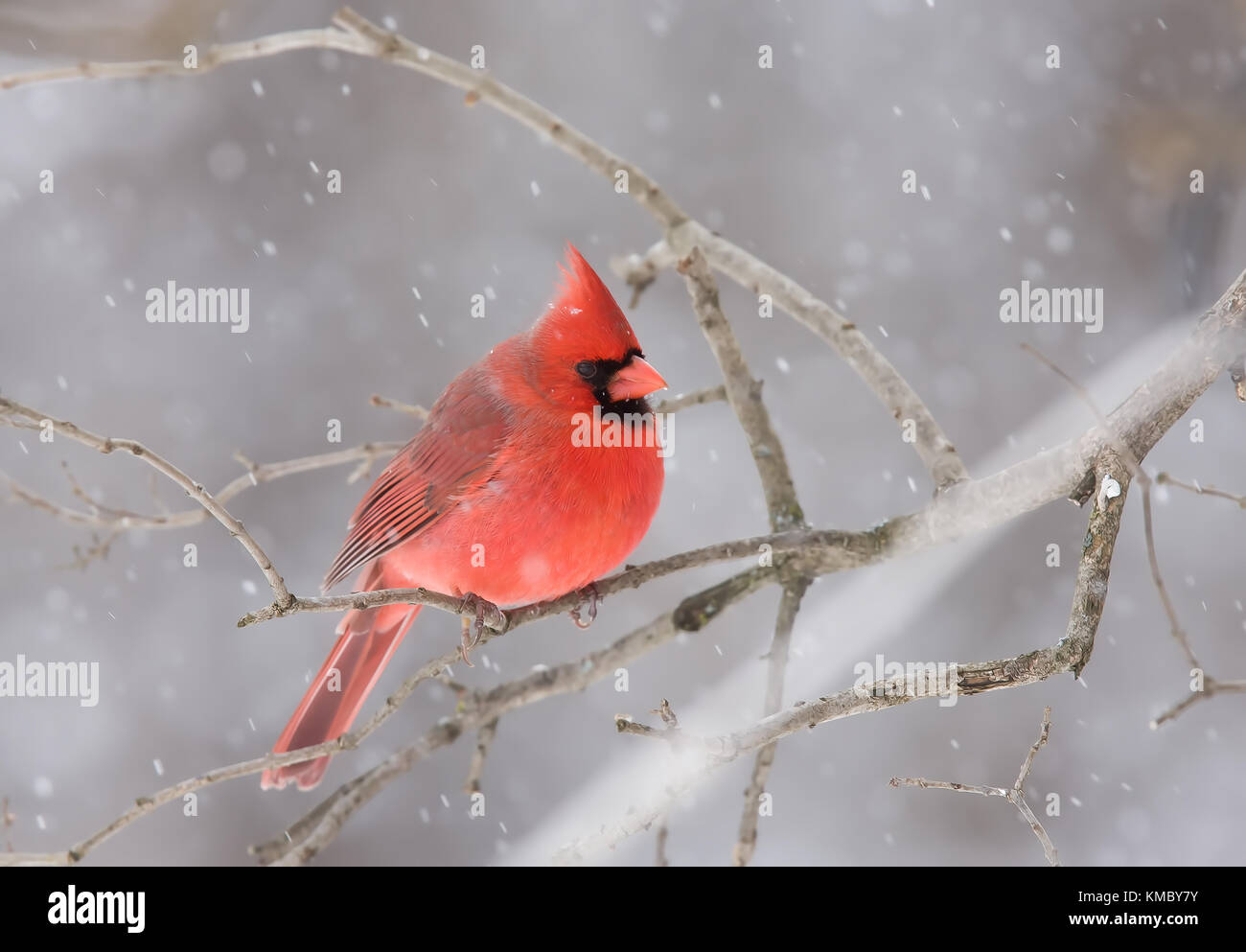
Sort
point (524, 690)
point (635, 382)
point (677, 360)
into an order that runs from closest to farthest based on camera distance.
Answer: point (635, 382) → point (524, 690) → point (677, 360)

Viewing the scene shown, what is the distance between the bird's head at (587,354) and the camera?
7.41ft

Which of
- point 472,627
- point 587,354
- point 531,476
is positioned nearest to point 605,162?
point 587,354

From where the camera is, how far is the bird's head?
7.41 ft

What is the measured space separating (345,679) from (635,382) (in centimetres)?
100

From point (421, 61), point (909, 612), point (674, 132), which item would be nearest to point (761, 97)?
point (674, 132)

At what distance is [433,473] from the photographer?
2.46 m

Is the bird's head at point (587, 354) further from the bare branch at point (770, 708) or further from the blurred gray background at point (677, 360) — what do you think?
the blurred gray background at point (677, 360)

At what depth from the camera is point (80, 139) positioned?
4.95 meters

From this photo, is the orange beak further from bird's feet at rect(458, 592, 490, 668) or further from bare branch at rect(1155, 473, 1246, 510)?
bare branch at rect(1155, 473, 1246, 510)

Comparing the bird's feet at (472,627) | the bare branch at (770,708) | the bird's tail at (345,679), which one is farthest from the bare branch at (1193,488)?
the bird's tail at (345,679)

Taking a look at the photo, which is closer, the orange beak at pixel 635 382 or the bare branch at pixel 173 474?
the bare branch at pixel 173 474

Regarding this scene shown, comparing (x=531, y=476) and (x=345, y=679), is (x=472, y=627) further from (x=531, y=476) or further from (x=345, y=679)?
(x=345, y=679)

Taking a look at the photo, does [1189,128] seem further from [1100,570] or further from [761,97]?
[1100,570]

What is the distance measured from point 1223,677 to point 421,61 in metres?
3.49
